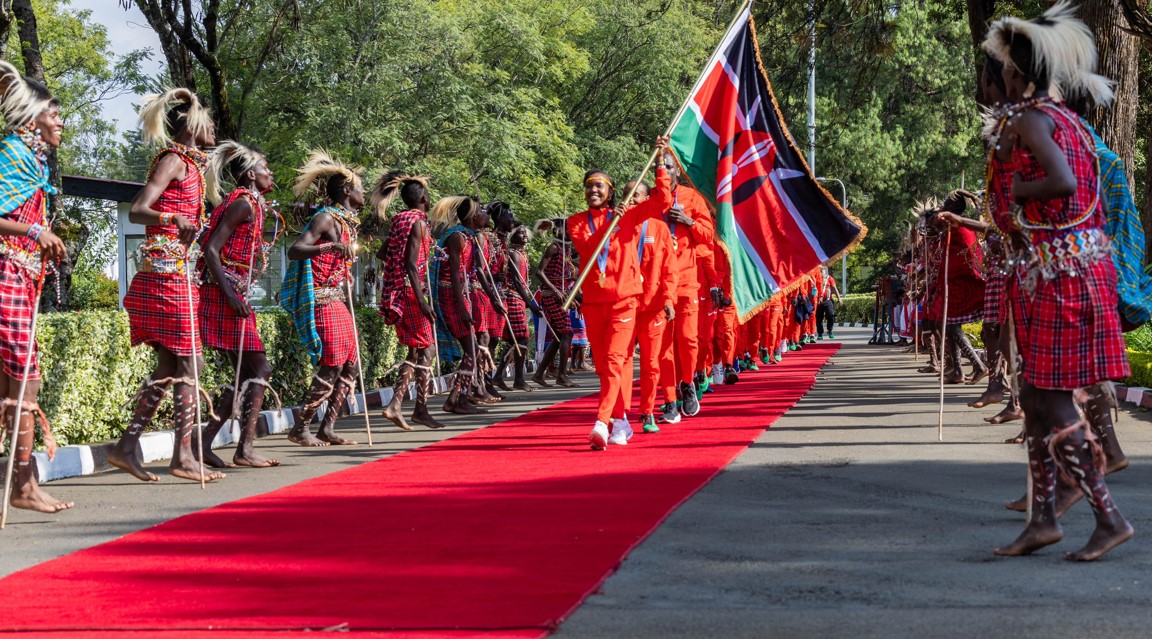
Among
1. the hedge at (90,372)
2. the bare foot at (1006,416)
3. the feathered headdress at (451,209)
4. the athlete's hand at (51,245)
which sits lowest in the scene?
the bare foot at (1006,416)

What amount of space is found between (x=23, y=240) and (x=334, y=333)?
3.71 metres

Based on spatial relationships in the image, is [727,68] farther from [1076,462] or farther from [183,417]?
[1076,462]

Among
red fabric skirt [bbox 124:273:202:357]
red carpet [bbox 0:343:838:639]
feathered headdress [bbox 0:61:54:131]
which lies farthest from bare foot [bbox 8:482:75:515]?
feathered headdress [bbox 0:61:54:131]

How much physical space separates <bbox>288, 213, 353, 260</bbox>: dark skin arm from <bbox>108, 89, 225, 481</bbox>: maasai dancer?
1701mm

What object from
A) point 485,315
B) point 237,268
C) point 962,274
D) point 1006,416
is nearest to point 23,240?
point 237,268

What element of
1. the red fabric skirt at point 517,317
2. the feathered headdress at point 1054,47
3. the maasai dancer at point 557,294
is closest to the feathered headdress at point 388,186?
the red fabric skirt at point 517,317

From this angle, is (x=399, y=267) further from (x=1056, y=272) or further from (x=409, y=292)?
(x=1056, y=272)

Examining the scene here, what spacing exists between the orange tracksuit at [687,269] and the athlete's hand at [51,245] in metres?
5.32

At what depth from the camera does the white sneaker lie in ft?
33.1

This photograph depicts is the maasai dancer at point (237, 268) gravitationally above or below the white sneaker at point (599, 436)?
above

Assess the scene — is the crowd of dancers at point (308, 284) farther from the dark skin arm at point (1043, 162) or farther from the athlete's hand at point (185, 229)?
the dark skin arm at point (1043, 162)

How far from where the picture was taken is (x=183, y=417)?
8.83m

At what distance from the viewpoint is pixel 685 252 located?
1170 cm

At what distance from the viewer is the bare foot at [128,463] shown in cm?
884
